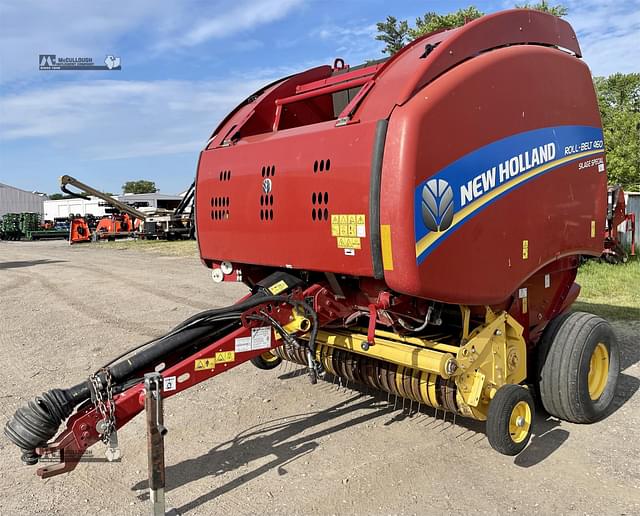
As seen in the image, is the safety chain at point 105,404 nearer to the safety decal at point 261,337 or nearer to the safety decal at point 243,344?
the safety decal at point 243,344

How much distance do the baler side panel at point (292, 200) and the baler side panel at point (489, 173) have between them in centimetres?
25

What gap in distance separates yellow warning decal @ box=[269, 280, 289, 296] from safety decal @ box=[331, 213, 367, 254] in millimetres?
568

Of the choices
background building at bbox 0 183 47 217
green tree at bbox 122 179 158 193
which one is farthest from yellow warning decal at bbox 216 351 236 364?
green tree at bbox 122 179 158 193

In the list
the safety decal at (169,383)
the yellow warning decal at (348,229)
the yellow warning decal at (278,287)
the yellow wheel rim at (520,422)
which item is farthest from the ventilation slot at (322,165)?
the yellow wheel rim at (520,422)

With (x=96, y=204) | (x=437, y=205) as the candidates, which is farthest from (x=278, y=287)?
Result: (x=96, y=204)

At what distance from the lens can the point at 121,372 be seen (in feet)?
10.2

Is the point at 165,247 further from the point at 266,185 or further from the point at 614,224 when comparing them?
the point at 266,185

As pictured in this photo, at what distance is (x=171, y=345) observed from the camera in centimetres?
325

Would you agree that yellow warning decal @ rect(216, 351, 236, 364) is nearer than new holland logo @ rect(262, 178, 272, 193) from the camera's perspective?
Yes

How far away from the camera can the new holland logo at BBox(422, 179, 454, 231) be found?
9.61ft

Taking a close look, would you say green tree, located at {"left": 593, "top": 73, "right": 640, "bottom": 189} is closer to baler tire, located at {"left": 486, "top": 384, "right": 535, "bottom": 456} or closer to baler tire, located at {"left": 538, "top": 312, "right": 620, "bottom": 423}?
baler tire, located at {"left": 538, "top": 312, "right": 620, "bottom": 423}

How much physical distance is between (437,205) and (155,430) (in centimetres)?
179

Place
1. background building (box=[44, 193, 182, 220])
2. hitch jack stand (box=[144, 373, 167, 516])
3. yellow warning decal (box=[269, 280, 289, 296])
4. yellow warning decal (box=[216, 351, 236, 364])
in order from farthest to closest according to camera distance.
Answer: background building (box=[44, 193, 182, 220]), yellow warning decal (box=[269, 280, 289, 296]), yellow warning decal (box=[216, 351, 236, 364]), hitch jack stand (box=[144, 373, 167, 516])

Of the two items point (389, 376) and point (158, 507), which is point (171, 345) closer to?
point (158, 507)
